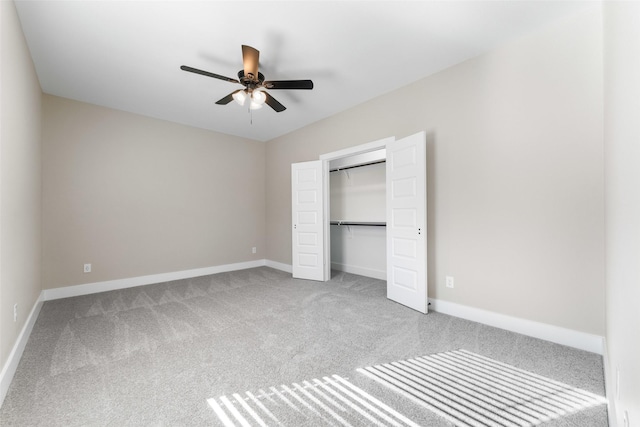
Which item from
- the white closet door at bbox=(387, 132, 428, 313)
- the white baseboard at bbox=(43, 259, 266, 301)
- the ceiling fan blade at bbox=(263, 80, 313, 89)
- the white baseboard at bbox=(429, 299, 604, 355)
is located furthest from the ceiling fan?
the white baseboard at bbox=(43, 259, 266, 301)

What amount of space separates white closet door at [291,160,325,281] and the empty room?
1.24ft

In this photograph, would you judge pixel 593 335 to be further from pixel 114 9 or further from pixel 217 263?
pixel 217 263

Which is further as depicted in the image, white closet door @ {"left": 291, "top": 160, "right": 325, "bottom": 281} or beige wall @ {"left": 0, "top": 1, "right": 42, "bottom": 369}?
white closet door @ {"left": 291, "top": 160, "right": 325, "bottom": 281}

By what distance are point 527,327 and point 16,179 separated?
4649mm

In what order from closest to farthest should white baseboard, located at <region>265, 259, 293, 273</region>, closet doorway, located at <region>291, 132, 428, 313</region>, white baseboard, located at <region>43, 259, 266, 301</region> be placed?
closet doorway, located at <region>291, 132, 428, 313</region> → white baseboard, located at <region>43, 259, 266, 301</region> → white baseboard, located at <region>265, 259, 293, 273</region>

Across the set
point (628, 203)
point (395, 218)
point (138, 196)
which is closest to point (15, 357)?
point (138, 196)

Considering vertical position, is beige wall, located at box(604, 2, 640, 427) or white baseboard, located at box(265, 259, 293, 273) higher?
beige wall, located at box(604, 2, 640, 427)

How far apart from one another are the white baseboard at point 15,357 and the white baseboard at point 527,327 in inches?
143

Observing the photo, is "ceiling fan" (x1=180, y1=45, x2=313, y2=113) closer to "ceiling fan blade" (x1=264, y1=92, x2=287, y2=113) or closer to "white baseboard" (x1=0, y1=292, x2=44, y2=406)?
"ceiling fan blade" (x1=264, y1=92, x2=287, y2=113)

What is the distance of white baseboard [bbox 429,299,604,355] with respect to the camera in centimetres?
224

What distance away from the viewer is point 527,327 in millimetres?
2531

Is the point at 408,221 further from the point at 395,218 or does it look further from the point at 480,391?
the point at 480,391

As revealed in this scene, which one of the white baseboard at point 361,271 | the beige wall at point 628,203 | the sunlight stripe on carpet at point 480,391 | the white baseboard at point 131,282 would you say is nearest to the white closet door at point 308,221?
the white baseboard at point 361,271

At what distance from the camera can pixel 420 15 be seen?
2289 millimetres
